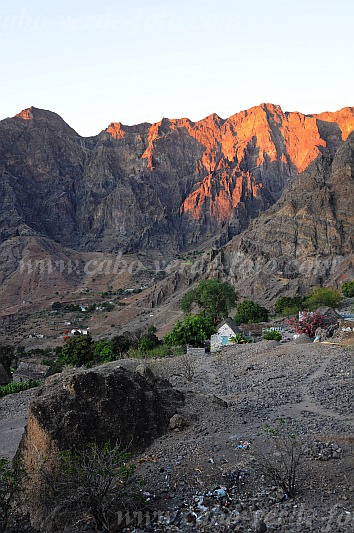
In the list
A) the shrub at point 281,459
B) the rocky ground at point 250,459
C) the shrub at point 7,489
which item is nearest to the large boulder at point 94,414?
the rocky ground at point 250,459

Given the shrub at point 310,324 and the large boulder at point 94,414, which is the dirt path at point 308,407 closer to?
the large boulder at point 94,414

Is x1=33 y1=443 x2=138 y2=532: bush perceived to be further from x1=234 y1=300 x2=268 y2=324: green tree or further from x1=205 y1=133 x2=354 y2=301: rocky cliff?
x1=205 y1=133 x2=354 y2=301: rocky cliff

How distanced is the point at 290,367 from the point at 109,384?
1162cm

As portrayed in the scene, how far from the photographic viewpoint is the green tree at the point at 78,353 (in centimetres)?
3888

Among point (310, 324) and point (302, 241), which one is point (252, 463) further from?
point (302, 241)

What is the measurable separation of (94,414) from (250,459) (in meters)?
3.78

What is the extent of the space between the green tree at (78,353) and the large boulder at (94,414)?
26.5 metres

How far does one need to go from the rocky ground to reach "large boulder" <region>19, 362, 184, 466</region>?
0.60 meters

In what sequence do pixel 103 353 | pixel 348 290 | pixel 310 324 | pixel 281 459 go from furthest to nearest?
pixel 348 290
pixel 103 353
pixel 310 324
pixel 281 459

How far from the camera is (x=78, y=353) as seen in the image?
3919cm

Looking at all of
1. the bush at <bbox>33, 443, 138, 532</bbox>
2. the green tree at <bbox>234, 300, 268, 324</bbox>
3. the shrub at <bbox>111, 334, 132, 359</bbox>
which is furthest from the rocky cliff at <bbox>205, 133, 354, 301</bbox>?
the bush at <bbox>33, 443, 138, 532</bbox>

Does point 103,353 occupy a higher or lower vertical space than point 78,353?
higher

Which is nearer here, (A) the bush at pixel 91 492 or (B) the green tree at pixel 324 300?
(A) the bush at pixel 91 492

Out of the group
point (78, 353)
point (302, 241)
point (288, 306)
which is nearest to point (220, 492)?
point (78, 353)
